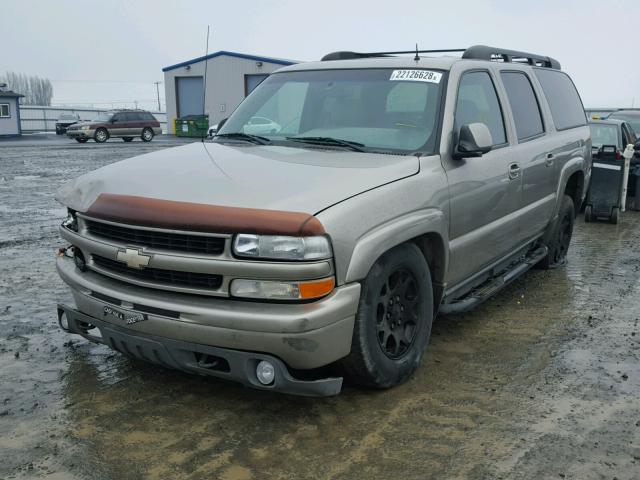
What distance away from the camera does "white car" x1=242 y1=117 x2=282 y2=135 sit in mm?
4633

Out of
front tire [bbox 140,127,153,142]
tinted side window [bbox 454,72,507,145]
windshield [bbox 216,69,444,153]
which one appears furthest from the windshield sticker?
front tire [bbox 140,127,153,142]

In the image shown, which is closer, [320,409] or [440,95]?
[320,409]

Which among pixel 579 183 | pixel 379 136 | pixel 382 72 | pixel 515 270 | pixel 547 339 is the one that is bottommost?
pixel 547 339

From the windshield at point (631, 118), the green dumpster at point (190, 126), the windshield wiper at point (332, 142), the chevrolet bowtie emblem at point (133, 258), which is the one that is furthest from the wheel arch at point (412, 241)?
the green dumpster at point (190, 126)

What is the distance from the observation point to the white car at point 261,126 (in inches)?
182

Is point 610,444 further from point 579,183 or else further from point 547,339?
point 579,183

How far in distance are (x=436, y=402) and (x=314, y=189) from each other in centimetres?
140

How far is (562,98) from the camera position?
6.55 m

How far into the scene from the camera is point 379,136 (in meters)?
4.21

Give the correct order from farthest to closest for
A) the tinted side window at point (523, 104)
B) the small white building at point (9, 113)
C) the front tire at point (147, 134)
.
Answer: the small white building at point (9, 113) < the front tire at point (147, 134) < the tinted side window at point (523, 104)

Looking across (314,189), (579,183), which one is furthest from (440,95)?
(579,183)

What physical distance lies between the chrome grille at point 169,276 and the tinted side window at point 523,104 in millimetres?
3033

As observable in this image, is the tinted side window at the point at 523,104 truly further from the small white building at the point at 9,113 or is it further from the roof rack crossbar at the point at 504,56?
the small white building at the point at 9,113

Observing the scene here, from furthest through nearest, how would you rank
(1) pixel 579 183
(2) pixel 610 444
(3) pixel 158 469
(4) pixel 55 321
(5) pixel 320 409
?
(1) pixel 579 183, (4) pixel 55 321, (5) pixel 320 409, (2) pixel 610 444, (3) pixel 158 469
